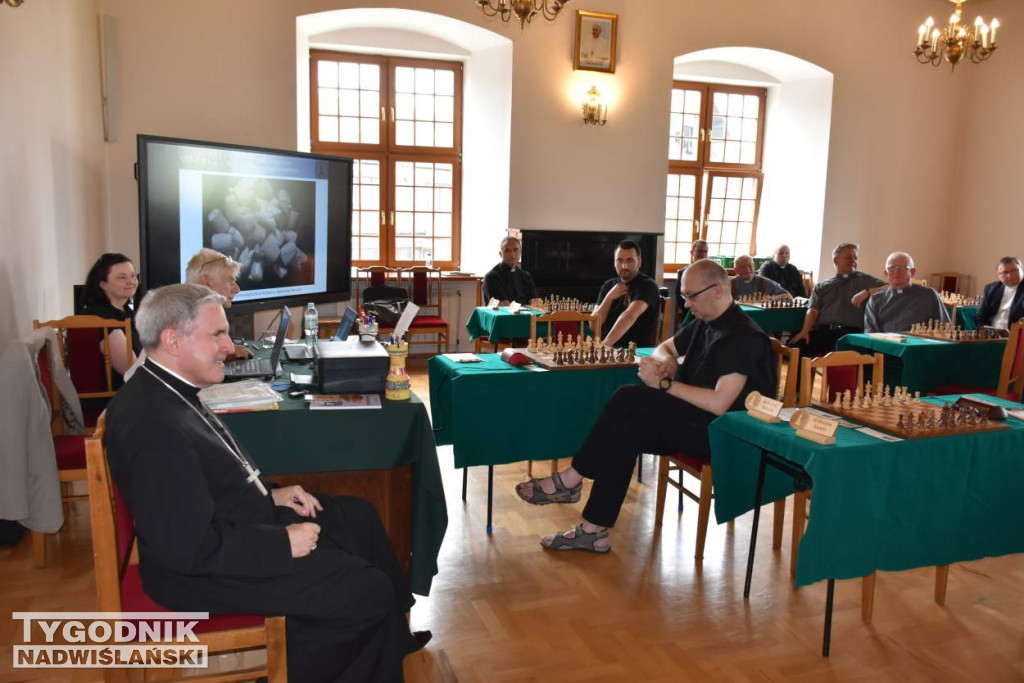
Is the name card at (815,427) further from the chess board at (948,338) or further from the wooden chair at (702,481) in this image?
the chess board at (948,338)

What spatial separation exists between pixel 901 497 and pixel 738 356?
2.87 ft

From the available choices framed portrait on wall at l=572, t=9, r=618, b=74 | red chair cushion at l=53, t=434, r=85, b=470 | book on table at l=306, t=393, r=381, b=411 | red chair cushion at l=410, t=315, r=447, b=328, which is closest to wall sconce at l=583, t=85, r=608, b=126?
framed portrait on wall at l=572, t=9, r=618, b=74

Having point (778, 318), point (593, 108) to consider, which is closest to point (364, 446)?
point (778, 318)

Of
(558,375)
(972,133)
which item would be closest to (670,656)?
(558,375)

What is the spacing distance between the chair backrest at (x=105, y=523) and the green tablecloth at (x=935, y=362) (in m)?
4.91

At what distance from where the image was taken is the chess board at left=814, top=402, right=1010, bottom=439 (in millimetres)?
2674

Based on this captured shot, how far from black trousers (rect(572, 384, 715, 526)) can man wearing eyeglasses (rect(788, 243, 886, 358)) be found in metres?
3.96

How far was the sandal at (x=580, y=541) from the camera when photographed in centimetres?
339

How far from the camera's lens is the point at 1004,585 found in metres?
3.18

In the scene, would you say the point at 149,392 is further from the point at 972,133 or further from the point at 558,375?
the point at 972,133

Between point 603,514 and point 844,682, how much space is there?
3.85 feet

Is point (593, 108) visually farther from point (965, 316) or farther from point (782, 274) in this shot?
point (965, 316)

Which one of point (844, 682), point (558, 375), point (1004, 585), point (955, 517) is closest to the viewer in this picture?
point (844, 682)

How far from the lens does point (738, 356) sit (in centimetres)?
326
